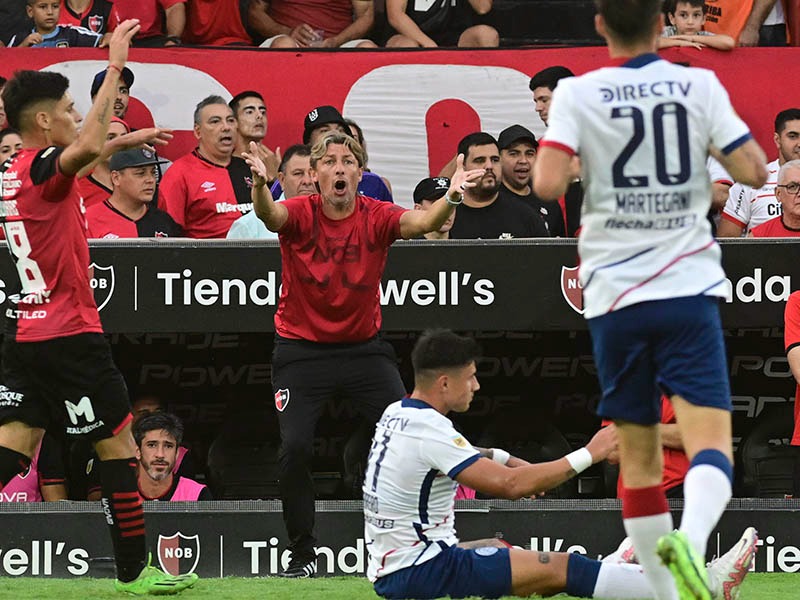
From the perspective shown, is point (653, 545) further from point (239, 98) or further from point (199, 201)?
point (239, 98)

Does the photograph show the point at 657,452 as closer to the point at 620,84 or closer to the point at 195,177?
the point at 620,84

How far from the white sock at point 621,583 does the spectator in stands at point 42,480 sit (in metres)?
4.18

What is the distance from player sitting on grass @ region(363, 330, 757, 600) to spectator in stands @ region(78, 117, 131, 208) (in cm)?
394

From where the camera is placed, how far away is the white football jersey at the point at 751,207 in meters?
9.27

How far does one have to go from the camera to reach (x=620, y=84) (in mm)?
4336

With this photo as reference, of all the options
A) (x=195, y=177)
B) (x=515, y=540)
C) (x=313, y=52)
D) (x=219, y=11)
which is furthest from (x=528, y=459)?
(x=219, y=11)

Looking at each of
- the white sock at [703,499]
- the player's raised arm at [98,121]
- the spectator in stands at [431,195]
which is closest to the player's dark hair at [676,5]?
the spectator in stands at [431,195]

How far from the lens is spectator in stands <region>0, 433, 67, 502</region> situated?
8789 mm

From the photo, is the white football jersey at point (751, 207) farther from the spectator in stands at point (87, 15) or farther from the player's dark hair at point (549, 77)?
the spectator in stands at point (87, 15)

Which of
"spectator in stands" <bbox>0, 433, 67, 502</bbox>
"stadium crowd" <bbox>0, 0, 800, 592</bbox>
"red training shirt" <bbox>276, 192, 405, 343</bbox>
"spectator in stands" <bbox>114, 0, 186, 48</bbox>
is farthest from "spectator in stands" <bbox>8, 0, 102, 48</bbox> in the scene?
"red training shirt" <bbox>276, 192, 405, 343</bbox>

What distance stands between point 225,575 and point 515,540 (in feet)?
5.12

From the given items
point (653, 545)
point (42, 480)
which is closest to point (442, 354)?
point (653, 545)

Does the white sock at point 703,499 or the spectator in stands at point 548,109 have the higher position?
the spectator in stands at point 548,109

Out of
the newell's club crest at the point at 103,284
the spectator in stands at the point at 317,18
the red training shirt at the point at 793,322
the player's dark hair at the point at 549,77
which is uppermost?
the spectator in stands at the point at 317,18
